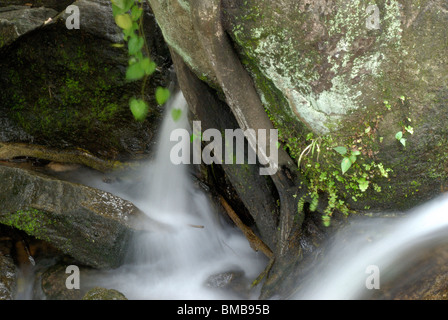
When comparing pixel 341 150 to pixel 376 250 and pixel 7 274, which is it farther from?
pixel 7 274

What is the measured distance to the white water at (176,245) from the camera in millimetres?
3877

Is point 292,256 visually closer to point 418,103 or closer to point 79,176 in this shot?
point 418,103

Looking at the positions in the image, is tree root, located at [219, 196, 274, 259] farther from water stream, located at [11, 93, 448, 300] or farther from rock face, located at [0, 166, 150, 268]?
rock face, located at [0, 166, 150, 268]

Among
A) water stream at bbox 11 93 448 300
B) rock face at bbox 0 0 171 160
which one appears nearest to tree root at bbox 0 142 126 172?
rock face at bbox 0 0 171 160

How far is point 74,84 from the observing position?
431 centimetres

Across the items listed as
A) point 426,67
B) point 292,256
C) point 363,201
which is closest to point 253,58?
point 426,67

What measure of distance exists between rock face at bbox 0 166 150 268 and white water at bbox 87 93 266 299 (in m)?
0.27

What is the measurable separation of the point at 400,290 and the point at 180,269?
225cm

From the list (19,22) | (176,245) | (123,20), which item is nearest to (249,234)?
(176,245)

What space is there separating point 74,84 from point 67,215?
1.54 m

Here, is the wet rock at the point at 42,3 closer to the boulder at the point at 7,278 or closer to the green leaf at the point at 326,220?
the boulder at the point at 7,278

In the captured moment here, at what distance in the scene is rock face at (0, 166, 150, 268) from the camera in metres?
3.57

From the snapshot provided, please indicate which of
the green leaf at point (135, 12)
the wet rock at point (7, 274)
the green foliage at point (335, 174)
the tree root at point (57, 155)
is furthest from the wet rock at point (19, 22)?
the green foliage at point (335, 174)

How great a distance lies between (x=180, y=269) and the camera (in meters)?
4.07
